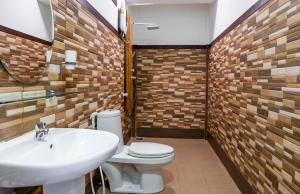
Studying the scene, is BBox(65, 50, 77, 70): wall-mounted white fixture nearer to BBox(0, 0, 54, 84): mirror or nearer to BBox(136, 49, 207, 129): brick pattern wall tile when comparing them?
BBox(0, 0, 54, 84): mirror

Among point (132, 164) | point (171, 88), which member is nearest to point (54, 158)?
point (132, 164)

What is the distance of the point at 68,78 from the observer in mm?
1586

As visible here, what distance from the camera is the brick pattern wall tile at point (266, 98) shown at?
128cm

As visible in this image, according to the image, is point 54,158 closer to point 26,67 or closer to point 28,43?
point 26,67

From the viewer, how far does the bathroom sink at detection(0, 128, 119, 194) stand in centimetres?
76

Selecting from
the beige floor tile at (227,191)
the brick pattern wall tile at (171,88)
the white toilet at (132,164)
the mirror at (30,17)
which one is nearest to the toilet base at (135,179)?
the white toilet at (132,164)

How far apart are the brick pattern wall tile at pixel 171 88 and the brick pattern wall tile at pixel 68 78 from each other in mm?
1328

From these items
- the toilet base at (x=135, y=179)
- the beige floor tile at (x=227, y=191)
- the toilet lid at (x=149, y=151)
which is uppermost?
the toilet lid at (x=149, y=151)

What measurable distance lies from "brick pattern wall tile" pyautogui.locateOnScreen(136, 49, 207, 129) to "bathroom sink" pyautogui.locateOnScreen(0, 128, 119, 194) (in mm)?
2729

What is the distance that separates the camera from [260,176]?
1.69 metres

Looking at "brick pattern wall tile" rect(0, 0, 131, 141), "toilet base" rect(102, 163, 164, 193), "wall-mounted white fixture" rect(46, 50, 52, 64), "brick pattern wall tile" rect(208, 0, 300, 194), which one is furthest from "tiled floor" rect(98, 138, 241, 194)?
"wall-mounted white fixture" rect(46, 50, 52, 64)

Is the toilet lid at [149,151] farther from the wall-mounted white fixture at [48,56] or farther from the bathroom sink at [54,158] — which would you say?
the wall-mounted white fixture at [48,56]

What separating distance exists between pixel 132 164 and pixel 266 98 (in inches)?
50.7

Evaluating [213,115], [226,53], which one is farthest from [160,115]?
[226,53]
